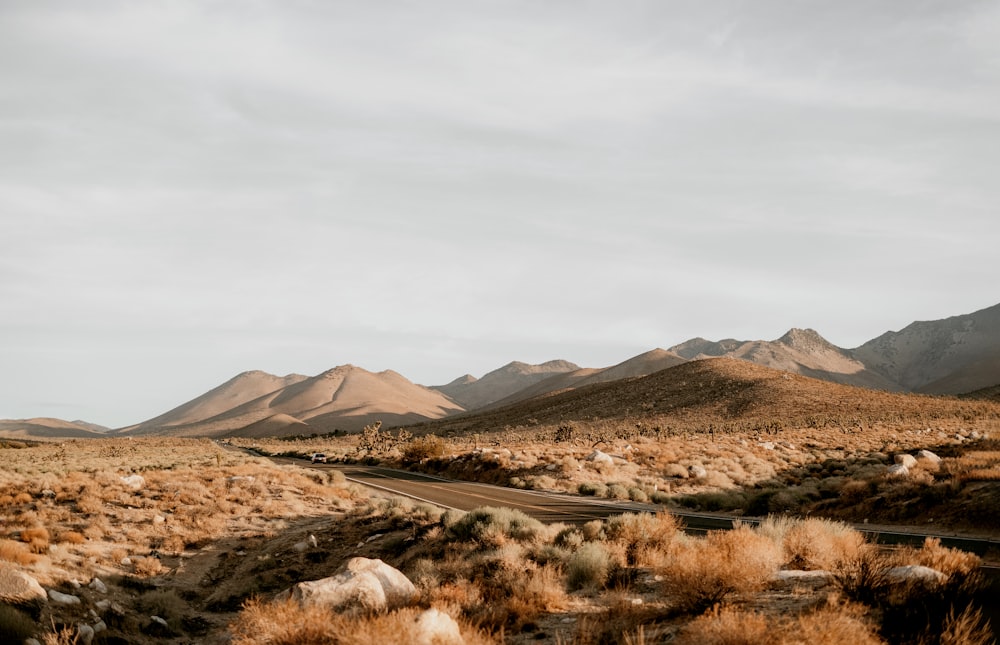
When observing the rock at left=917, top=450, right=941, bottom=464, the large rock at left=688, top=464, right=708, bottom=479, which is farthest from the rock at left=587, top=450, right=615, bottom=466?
the rock at left=917, top=450, right=941, bottom=464

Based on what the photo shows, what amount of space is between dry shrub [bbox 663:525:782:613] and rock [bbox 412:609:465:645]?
10.3 ft

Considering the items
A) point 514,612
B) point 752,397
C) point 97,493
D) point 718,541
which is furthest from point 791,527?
point 752,397

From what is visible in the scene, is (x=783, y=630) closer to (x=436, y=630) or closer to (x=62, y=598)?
(x=436, y=630)

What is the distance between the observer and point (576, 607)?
9.91m

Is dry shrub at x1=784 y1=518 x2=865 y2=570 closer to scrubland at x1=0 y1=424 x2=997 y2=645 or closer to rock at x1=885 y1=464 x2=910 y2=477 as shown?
scrubland at x1=0 y1=424 x2=997 y2=645

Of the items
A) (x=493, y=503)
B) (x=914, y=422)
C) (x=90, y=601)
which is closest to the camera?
(x=90, y=601)

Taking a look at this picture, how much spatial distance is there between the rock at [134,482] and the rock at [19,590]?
15.1m

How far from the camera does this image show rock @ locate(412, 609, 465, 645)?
746 centimetres

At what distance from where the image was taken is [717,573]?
351 inches

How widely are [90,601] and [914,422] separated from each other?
209 ft

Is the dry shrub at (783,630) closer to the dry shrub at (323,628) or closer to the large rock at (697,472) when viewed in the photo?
the dry shrub at (323,628)

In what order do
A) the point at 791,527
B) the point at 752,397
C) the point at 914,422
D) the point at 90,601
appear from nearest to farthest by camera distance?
the point at 791,527 → the point at 90,601 → the point at 914,422 → the point at 752,397

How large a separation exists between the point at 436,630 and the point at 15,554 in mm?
12910

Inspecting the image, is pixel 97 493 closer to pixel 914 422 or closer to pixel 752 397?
pixel 914 422
